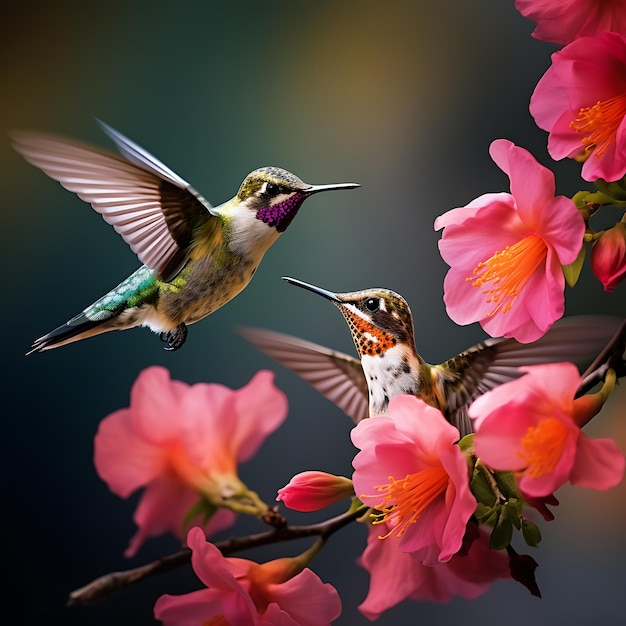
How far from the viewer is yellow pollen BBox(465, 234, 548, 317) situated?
0.73 m

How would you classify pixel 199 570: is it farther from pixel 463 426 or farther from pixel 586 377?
pixel 586 377

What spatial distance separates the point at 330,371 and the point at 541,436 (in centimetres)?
34

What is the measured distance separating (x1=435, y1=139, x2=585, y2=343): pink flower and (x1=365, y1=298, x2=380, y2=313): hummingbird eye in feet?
0.35

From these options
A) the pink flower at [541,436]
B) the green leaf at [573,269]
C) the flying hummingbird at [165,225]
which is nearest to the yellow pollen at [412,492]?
the pink flower at [541,436]

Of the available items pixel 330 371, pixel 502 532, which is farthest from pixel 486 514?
pixel 330 371

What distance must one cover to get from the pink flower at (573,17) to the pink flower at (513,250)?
0.52 feet

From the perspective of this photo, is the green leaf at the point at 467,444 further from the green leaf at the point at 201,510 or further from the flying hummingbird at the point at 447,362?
the green leaf at the point at 201,510

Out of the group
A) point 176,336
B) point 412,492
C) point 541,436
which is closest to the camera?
point 541,436

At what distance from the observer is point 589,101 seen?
28.3 inches

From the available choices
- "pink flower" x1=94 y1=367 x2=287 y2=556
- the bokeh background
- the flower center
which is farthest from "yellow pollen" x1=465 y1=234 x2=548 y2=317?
"pink flower" x1=94 y1=367 x2=287 y2=556

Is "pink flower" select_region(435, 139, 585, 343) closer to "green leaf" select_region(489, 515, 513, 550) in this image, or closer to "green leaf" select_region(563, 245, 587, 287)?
"green leaf" select_region(563, 245, 587, 287)

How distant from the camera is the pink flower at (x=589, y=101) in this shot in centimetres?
69

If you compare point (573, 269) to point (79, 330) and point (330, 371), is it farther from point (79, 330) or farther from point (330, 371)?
point (79, 330)

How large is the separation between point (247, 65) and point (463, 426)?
0.64m
